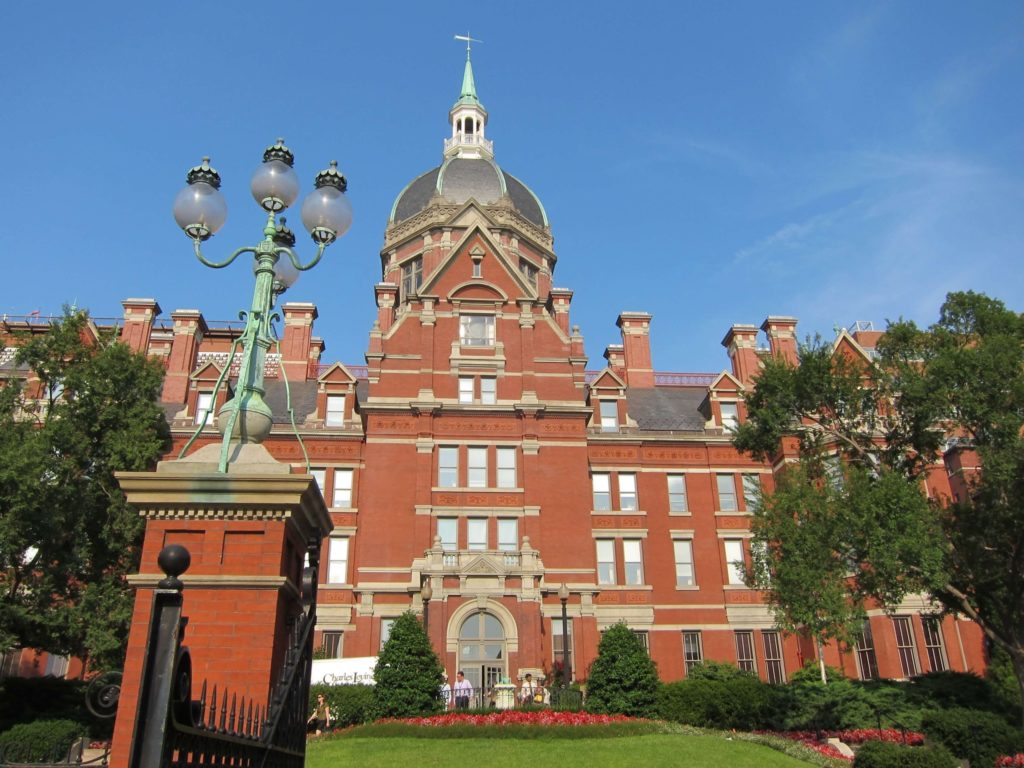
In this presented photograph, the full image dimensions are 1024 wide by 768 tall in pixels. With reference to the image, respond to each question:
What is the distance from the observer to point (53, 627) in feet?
88.4

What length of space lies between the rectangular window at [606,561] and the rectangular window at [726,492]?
19.4 ft

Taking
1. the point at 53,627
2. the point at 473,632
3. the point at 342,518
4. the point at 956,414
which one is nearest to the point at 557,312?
the point at 342,518

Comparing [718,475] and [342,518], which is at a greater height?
[718,475]

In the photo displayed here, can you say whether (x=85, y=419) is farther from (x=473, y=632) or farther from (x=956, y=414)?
(x=956, y=414)

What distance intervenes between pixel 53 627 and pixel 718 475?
28421 millimetres

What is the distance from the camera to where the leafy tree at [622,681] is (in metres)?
23.5

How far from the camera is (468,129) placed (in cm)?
6244

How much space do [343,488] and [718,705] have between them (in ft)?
65.2

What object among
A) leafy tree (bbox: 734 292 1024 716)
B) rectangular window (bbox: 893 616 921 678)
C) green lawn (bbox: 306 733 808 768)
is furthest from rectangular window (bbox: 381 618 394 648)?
rectangular window (bbox: 893 616 921 678)

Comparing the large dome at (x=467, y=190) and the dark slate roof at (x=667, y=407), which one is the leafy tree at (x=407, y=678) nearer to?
the dark slate roof at (x=667, y=407)

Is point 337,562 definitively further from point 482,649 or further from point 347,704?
point 347,704

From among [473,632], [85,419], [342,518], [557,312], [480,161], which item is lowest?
[473,632]

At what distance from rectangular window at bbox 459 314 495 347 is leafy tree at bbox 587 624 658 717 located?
56.0 ft

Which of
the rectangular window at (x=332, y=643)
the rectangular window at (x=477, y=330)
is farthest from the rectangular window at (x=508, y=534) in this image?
the rectangular window at (x=477, y=330)
